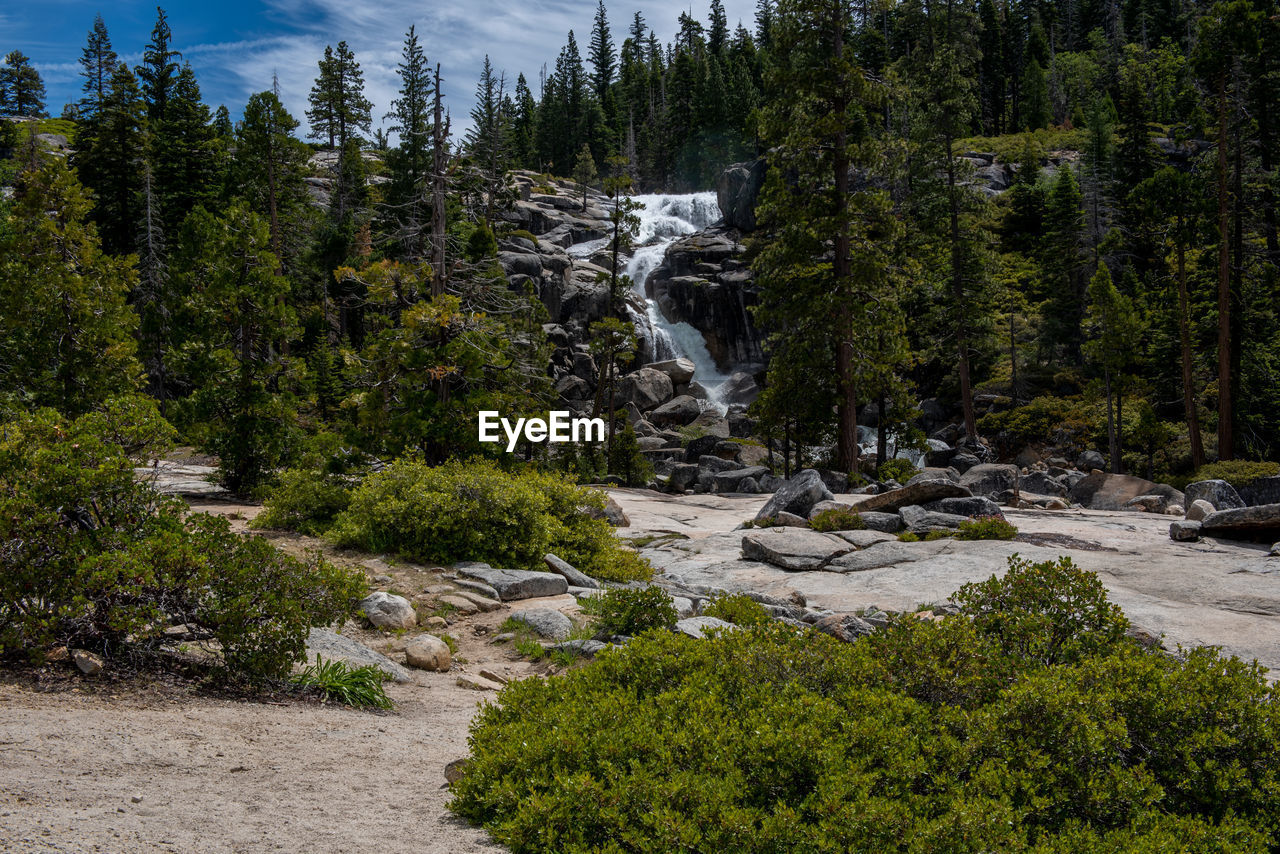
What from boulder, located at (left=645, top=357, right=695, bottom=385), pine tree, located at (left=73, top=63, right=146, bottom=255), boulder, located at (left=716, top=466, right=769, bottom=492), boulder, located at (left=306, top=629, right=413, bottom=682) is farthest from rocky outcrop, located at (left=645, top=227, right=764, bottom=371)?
boulder, located at (left=306, top=629, right=413, bottom=682)

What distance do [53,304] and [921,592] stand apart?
678 inches

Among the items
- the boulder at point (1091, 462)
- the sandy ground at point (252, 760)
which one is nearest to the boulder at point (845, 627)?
the sandy ground at point (252, 760)

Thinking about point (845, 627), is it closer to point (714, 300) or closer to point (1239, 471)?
point (1239, 471)

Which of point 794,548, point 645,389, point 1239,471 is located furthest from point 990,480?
point 645,389

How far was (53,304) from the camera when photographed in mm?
15656

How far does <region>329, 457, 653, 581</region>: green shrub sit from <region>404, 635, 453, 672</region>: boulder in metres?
3.07

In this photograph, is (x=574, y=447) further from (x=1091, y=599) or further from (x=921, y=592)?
(x=1091, y=599)

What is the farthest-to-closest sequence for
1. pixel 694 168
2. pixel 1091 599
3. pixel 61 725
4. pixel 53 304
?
pixel 694 168 < pixel 53 304 < pixel 1091 599 < pixel 61 725

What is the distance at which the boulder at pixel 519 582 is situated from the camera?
31.7ft

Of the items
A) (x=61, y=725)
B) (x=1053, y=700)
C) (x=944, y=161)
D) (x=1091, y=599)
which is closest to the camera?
(x=1053, y=700)

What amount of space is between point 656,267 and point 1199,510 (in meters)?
44.7

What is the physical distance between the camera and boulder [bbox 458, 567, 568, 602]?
9648 mm

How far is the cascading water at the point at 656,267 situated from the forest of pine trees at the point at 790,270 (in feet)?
17.9

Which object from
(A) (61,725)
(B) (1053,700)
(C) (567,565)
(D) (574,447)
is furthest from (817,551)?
(D) (574,447)
